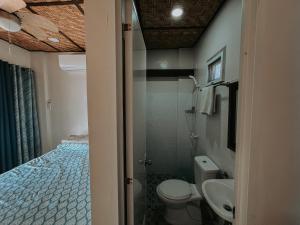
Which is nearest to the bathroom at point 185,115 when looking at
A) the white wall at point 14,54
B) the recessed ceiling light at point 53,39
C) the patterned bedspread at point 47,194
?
the patterned bedspread at point 47,194

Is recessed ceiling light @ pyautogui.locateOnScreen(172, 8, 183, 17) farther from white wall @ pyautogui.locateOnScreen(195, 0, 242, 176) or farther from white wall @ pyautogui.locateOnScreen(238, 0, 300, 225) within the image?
white wall @ pyautogui.locateOnScreen(238, 0, 300, 225)

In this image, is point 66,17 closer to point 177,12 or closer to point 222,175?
point 177,12

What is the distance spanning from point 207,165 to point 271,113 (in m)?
1.16

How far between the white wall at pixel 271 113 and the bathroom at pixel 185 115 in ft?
1.07

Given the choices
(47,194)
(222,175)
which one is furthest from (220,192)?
(47,194)

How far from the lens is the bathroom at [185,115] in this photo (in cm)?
138

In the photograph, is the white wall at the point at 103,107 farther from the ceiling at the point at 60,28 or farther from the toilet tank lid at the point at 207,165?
the ceiling at the point at 60,28

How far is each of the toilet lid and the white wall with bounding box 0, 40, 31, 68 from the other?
3.34m

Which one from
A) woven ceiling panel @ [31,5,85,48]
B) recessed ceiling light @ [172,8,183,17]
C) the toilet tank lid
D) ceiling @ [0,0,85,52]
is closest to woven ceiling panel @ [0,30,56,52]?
ceiling @ [0,0,85,52]

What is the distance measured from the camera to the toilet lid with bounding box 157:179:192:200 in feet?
5.94

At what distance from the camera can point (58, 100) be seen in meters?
3.69

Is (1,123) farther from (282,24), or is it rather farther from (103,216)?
(282,24)

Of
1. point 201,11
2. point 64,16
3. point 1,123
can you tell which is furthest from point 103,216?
point 1,123

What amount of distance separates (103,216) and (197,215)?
150 cm
